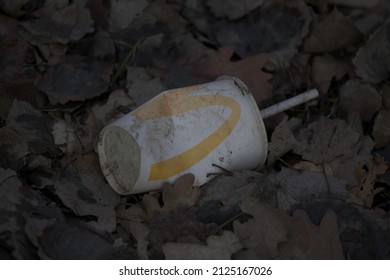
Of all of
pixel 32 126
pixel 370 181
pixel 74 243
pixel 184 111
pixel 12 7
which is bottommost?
pixel 370 181

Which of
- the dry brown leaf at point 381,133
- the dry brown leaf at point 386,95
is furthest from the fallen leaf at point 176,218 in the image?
the dry brown leaf at point 386,95

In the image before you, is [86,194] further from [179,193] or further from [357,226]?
[357,226]

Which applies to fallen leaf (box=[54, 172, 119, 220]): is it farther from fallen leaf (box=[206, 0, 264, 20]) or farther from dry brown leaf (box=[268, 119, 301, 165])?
fallen leaf (box=[206, 0, 264, 20])

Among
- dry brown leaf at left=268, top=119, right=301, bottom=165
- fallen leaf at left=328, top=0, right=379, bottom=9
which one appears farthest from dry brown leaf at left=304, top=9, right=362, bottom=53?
dry brown leaf at left=268, top=119, right=301, bottom=165

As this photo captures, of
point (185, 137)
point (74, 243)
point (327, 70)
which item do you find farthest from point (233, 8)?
point (74, 243)

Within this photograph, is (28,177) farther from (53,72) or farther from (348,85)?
(348,85)

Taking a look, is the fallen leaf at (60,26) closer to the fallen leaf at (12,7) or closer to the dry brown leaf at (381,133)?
the fallen leaf at (12,7)
